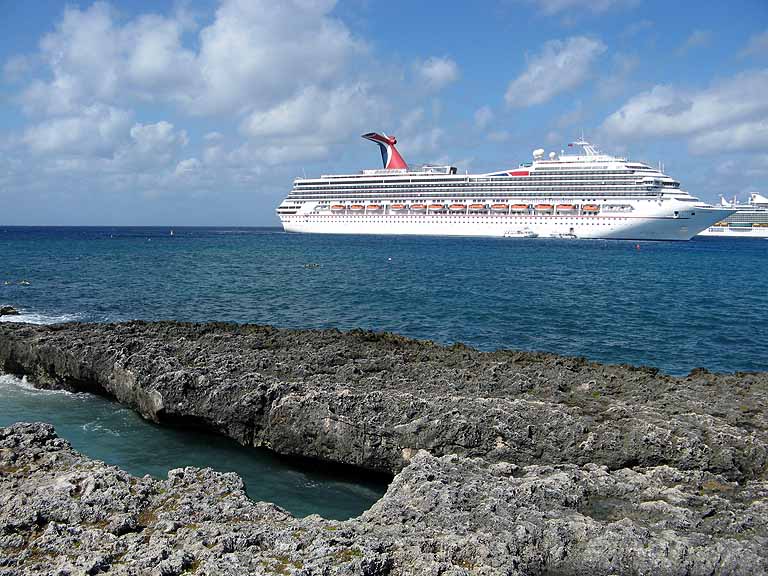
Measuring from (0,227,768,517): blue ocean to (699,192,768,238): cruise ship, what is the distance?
266 feet

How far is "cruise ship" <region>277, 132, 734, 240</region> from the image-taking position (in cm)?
7388

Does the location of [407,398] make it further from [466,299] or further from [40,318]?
[466,299]

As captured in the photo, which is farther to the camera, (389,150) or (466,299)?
(389,150)

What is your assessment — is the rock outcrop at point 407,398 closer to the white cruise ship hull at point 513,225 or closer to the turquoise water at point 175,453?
the turquoise water at point 175,453

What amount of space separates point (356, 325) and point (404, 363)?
8.80 metres

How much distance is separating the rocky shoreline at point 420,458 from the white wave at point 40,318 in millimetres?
6734

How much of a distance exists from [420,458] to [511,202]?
254 ft

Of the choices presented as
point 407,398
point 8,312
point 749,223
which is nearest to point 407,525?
point 407,398

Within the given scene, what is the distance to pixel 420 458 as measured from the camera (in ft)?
24.1

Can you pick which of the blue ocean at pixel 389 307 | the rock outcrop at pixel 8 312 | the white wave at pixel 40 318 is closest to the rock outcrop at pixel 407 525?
the blue ocean at pixel 389 307

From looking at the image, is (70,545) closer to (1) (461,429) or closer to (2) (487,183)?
(1) (461,429)

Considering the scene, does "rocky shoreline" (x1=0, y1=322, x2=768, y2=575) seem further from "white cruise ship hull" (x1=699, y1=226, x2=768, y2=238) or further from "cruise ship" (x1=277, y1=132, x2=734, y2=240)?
"white cruise ship hull" (x1=699, y1=226, x2=768, y2=238)

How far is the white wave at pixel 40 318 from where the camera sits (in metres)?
19.7

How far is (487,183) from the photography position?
272ft
